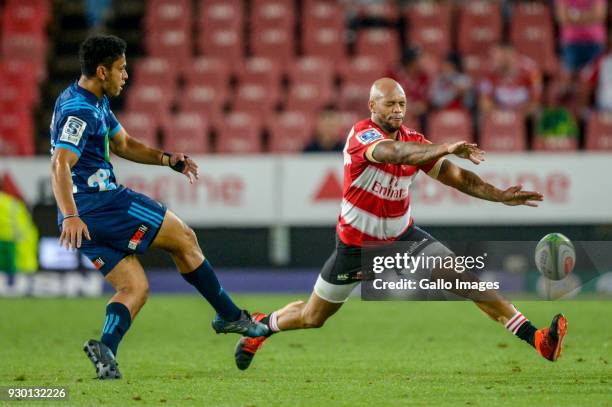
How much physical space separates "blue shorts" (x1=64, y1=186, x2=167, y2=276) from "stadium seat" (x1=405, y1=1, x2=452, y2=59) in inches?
396

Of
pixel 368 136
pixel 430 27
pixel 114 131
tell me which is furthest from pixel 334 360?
pixel 430 27

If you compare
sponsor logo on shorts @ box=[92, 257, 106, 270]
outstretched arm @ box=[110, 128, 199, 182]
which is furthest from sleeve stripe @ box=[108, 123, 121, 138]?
sponsor logo on shorts @ box=[92, 257, 106, 270]

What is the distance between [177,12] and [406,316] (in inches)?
321

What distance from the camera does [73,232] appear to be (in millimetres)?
6855

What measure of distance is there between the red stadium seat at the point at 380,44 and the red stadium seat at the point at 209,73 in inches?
79.0

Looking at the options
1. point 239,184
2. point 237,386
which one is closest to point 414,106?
point 239,184

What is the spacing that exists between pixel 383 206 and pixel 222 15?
10.9 metres

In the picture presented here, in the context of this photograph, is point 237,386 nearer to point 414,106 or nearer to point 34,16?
point 414,106

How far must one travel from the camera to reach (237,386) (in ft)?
23.5

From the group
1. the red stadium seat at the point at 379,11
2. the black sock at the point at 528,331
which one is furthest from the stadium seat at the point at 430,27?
the black sock at the point at 528,331

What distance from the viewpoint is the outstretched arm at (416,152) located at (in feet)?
21.8

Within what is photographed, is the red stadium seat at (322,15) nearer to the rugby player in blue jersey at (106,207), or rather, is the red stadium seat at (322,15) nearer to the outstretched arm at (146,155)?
the outstretched arm at (146,155)

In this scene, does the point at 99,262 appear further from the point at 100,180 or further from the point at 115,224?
the point at 100,180

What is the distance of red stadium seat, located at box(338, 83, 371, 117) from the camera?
15.8m
